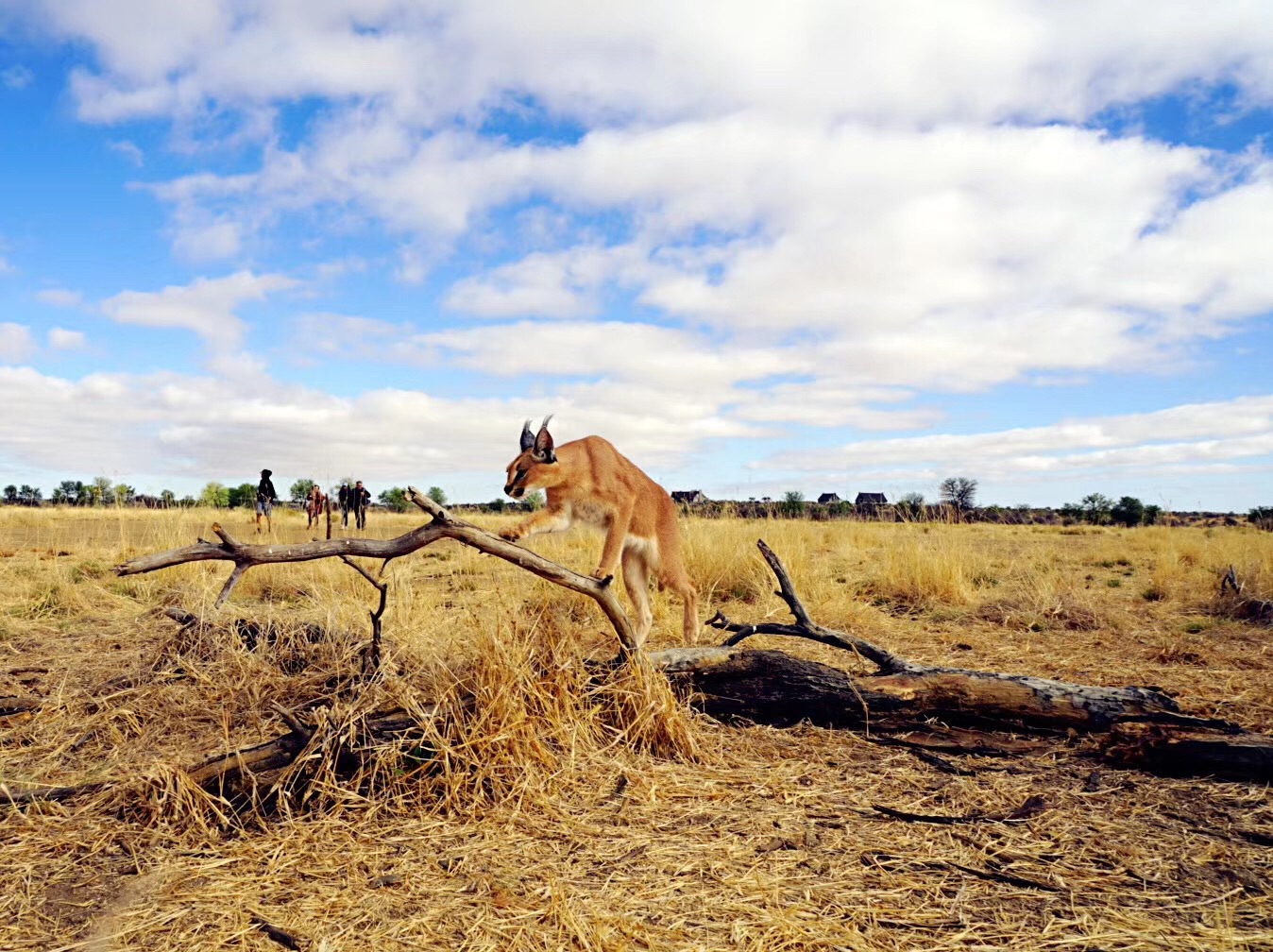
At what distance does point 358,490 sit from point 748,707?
20306 mm

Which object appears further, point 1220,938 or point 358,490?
point 358,490

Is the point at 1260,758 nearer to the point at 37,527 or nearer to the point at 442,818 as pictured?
the point at 442,818

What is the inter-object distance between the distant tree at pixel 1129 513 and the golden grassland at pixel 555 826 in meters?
47.5

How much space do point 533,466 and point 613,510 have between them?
90 cm

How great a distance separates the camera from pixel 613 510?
24.1ft

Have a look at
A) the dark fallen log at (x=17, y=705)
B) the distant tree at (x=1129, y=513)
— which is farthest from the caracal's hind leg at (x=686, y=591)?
the distant tree at (x=1129, y=513)

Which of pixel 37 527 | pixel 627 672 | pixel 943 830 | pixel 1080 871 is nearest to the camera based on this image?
pixel 1080 871

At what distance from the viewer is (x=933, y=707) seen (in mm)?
5508

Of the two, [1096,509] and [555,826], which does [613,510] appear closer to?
[555,826]

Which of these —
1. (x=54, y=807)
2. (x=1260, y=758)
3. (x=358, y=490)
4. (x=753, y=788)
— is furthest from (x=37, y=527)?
(x=1260, y=758)

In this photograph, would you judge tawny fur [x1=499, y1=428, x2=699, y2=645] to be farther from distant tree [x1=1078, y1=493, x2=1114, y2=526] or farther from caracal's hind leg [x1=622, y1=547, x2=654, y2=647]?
distant tree [x1=1078, y1=493, x2=1114, y2=526]

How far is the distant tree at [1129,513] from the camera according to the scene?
48656 mm

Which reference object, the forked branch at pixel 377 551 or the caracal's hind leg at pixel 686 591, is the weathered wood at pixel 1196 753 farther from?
the caracal's hind leg at pixel 686 591

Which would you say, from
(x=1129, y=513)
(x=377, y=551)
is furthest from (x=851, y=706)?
(x=1129, y=513)
